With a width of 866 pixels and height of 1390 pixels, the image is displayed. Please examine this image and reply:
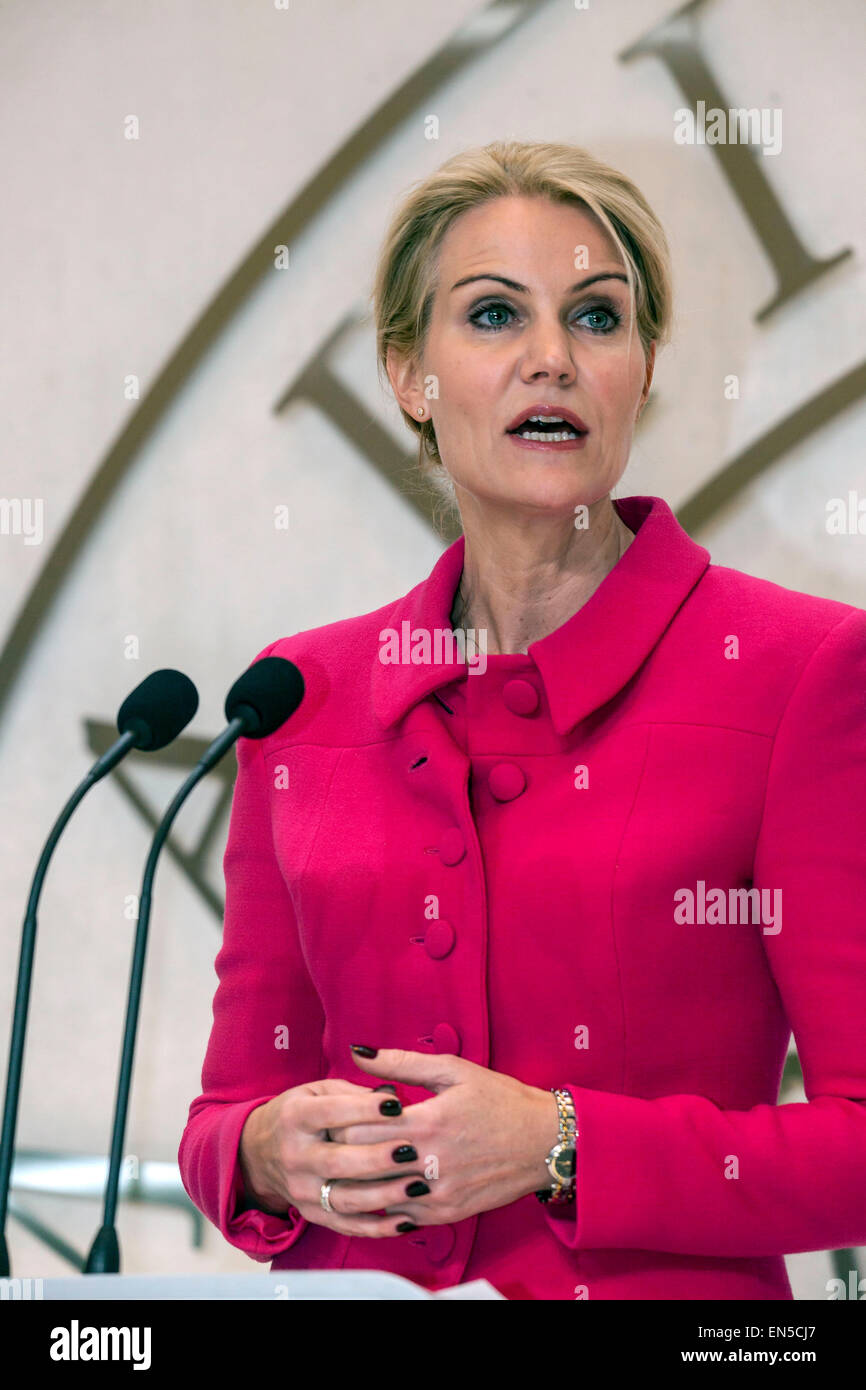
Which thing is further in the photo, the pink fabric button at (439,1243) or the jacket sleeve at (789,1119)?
the pink fabric button at (439,1243)

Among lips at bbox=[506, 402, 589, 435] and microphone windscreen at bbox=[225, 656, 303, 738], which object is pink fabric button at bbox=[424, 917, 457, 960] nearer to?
microphone windscreen at bbox=[225, 656, 303, 738]

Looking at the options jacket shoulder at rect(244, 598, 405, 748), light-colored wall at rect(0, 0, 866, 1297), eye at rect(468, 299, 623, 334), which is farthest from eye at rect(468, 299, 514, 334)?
light-colored wall at rect(0, 0, 866, 1297)

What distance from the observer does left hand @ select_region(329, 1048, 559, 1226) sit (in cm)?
121

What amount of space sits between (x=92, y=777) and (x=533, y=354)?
0.69 meters

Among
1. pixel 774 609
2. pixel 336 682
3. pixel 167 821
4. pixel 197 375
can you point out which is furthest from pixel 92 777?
pixel 197 375

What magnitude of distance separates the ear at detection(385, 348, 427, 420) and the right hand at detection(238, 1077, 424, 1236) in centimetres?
83

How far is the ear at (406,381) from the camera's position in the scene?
172 centimetres

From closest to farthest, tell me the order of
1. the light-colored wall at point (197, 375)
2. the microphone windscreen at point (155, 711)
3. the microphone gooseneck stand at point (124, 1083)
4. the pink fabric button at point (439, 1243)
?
the microphone gooseneck stand at point (124, 1083), the microphone windscreen at point (155, 711), the pink fabric button at point (439, 1243), the light-colored wall at point (197, 375)

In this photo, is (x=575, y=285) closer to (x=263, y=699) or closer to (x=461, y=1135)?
(x=263, y=699)

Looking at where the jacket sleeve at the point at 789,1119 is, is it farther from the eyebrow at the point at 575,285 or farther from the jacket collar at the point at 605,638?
the eyebrow at the point at 575,285

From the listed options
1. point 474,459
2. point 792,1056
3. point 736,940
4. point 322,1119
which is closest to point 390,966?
point 322,1119

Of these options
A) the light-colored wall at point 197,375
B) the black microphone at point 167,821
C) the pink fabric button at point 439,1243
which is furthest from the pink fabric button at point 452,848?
the light-colored wall at point 197,375

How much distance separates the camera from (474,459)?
1568 millimetres
